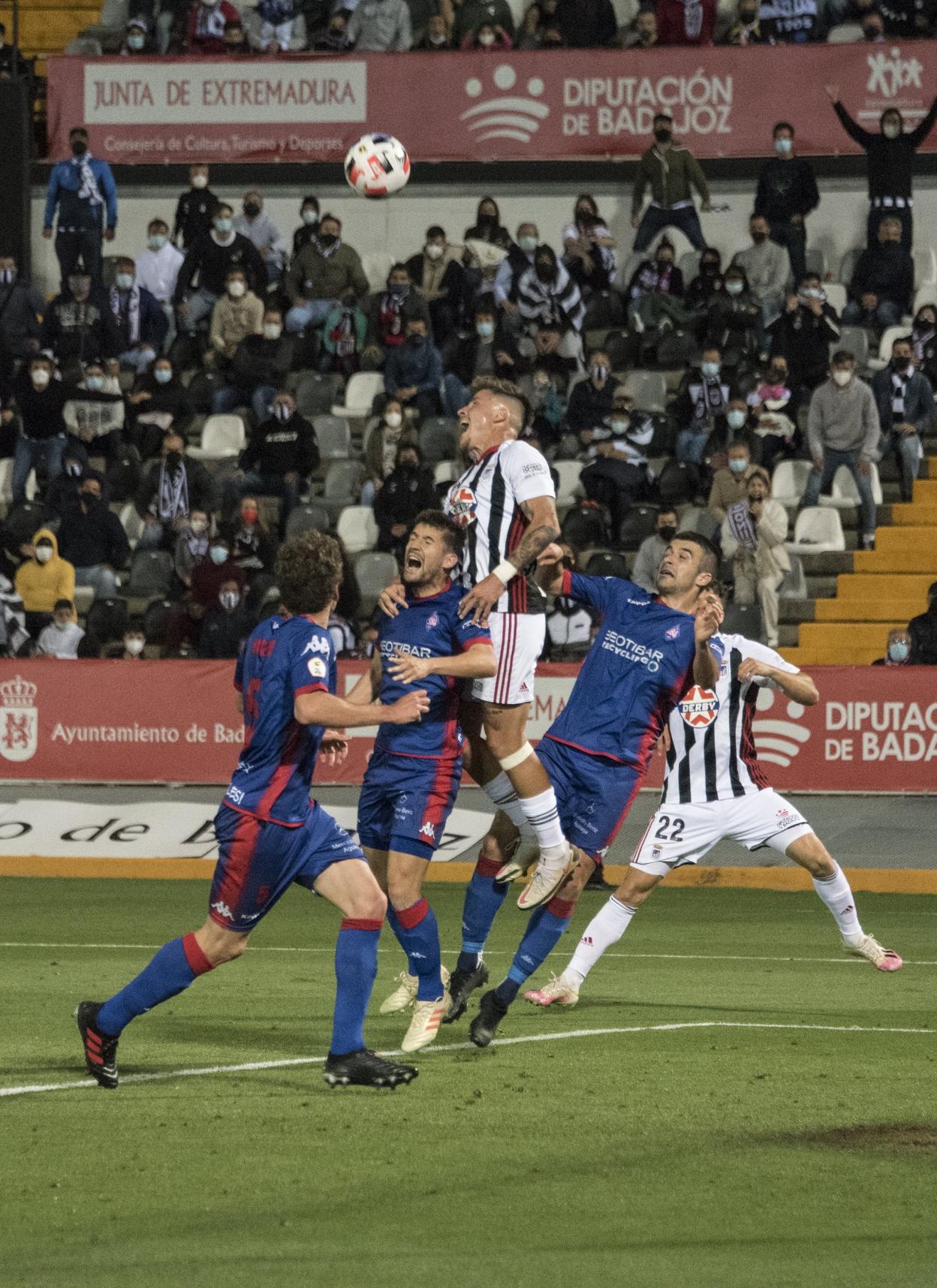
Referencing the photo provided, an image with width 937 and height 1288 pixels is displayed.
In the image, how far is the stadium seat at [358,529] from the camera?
83.3 ft

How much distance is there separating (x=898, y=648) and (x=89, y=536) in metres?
9.80

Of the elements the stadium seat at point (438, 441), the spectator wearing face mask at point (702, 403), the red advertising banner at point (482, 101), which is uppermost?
the red advertising banner at point (482, 101)

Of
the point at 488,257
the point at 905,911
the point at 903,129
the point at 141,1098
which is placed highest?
the point at 903,129

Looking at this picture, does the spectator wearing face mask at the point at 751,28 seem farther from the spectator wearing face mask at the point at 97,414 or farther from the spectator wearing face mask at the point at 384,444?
the spectator wearing face mask at the point at 97,414

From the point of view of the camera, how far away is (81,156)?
28297mm

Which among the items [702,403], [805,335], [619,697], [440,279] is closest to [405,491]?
[702,403]

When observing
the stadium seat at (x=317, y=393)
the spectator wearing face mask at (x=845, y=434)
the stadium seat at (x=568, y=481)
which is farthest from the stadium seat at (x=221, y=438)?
the spectator wearing face mask at (x=845, y=434)

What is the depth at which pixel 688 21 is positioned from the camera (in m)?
28.6

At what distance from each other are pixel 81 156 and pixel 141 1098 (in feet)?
73.4

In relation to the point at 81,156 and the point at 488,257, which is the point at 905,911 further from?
the point at 81,156

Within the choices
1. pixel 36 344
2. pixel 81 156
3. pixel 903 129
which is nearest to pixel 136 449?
pixel 36 344

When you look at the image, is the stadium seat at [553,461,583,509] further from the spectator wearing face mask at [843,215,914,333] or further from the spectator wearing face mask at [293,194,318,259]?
the spectator wearing face mask at [293,194,318,259]

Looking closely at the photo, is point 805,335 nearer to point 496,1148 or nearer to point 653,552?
point 653,552

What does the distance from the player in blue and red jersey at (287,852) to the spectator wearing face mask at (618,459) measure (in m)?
16.6
